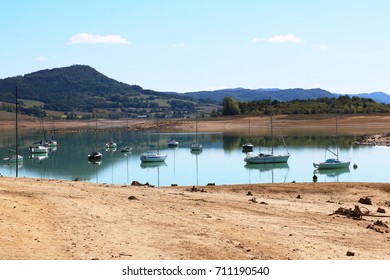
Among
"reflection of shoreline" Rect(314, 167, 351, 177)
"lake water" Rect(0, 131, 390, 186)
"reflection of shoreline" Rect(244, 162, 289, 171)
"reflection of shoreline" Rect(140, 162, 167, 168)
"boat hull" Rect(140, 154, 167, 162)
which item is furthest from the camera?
"boat hull" Rect(140, 154, 167, 162)

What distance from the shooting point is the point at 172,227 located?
16250 millimetres

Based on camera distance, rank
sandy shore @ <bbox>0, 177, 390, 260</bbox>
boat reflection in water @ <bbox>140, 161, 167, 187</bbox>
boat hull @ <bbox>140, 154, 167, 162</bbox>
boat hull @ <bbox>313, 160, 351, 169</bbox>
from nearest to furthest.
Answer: sandy shore @ <bbox>0, 177, 390, 260</bbox>
boat hull @ <bbox>313, 160, 351, 169</bbox>
boat reflection in water @ <bbox>140, 161, 167, 187</bbox>
boat hull @ <bbox>140, 154, 167, 162</bbox>

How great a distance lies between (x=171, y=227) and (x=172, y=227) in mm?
33

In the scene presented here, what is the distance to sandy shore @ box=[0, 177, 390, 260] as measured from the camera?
527 inches

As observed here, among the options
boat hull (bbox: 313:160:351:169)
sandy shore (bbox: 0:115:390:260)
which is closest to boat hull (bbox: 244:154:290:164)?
boat hull (bbox: 313:160:351:169)

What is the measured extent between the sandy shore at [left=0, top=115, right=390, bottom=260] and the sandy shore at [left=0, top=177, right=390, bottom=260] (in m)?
0.02

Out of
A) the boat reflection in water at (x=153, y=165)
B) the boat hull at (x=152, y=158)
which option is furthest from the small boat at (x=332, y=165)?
the boat hull at (x=152, y=158)

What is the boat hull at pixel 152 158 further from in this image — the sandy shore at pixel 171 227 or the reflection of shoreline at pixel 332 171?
the sandy shore at pixel 171 227

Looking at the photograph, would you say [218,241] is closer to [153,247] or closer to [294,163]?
[153,247]

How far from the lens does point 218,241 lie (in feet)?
48.2

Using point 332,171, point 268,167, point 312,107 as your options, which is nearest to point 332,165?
point 332,171

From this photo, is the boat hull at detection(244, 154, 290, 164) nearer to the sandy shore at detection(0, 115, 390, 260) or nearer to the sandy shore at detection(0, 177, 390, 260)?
the sandy shore at detection(0, 115, 390, 260)

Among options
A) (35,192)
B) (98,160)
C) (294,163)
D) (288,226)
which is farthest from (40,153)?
(288,226)

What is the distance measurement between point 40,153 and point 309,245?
82.5 m
